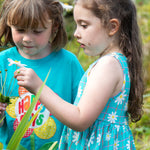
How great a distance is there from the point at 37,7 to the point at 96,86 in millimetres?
574

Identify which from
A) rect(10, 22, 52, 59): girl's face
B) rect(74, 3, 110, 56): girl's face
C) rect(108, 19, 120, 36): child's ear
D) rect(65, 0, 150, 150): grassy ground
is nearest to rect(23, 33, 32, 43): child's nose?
rect(10, 22, 52, 59): girl's face

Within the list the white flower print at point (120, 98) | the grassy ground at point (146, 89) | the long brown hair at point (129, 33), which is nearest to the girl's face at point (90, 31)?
the long brown hair at point (129, 33)

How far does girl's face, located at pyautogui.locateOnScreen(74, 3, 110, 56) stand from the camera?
1.30 m

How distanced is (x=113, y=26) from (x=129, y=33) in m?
0.10

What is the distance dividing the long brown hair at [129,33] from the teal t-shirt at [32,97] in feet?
1.40

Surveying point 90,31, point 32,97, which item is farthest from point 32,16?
point 32,97

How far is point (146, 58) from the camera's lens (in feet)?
12.4

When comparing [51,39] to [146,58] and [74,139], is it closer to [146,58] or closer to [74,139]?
[74,139]

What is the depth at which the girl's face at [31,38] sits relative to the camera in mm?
1501

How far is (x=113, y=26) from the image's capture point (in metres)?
1.34

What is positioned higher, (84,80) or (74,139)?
(84,80)

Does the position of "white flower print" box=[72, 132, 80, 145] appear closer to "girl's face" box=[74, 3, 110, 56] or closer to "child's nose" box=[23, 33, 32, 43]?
A: "girl's face" box=[74, 3, 110, 56]

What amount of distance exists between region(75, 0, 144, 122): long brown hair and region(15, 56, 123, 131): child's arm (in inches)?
7.5

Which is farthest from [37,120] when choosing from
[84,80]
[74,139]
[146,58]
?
[146,58]
